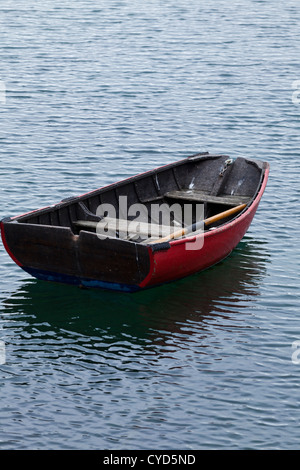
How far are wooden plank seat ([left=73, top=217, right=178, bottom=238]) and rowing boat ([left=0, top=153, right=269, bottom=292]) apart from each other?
0.02 metres

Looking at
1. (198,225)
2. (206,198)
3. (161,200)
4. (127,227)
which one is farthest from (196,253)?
(161,200)

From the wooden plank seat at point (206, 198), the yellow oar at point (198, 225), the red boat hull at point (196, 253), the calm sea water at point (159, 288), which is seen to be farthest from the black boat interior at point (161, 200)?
the calm sea water at point (159, 288)

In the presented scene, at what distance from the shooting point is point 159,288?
18.9 meters

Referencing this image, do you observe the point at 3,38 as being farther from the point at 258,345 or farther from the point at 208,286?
the point at 258,345

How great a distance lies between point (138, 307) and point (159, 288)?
2.82 feet

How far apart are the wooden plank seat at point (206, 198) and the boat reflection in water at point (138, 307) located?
214 cm

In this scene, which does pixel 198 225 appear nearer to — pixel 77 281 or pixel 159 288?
pixel 159 288

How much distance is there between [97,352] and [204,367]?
1997 millimetres

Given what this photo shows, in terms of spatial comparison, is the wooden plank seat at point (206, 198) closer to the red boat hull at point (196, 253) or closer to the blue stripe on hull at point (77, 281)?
the red boat hull at point (196, 253)

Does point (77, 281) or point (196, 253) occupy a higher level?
point (196, 253)

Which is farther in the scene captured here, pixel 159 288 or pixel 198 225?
pixel 198 225

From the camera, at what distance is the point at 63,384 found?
1509 cm

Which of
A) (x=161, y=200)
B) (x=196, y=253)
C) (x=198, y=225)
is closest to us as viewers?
(x=196, y=253)
